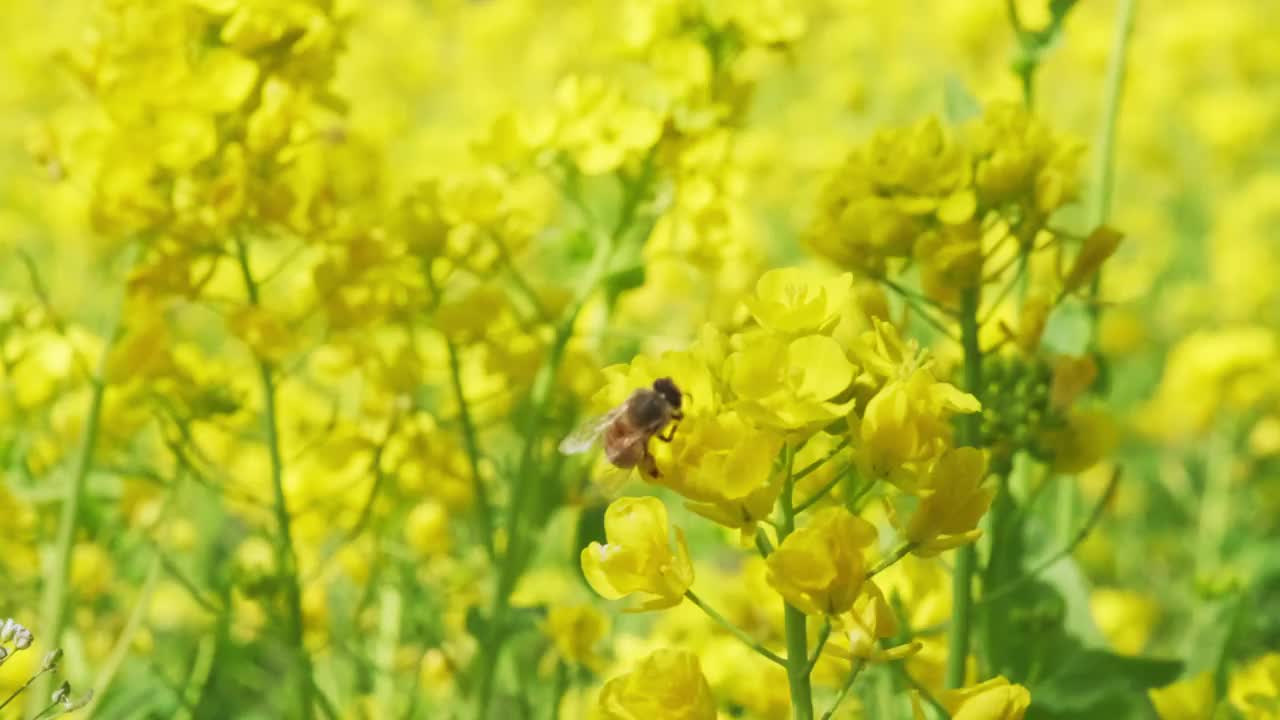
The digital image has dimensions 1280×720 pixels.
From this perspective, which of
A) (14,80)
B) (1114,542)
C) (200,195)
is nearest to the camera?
(200,195)

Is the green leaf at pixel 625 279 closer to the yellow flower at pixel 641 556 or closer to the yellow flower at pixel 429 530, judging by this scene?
the yellow flower at pixel 429 530

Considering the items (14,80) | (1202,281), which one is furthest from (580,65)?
(1202,281)

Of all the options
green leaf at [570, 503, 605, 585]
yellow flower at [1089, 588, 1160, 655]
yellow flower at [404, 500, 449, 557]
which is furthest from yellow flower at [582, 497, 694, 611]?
yellow flower at [1089, 588, 1160, 655]

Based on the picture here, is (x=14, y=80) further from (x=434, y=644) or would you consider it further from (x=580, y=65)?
(x=434, y=644)

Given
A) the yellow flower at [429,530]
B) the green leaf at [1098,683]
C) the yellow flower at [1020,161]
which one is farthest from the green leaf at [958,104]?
the yellow flower at [429,530]

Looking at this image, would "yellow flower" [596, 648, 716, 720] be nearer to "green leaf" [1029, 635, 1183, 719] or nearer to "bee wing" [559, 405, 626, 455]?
"bee wing" [559, 405, 626, 455]
